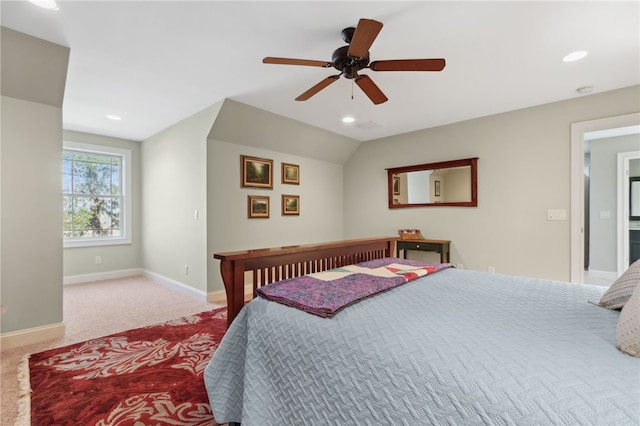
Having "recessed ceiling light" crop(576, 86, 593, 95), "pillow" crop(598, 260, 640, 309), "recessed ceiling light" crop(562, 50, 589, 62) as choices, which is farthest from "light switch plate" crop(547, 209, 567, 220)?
"pillow" crop(598, 260, 640, 309)

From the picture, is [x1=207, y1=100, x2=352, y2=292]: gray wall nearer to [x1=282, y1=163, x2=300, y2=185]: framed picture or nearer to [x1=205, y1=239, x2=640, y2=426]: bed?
[x1=282, y1=163, x2=300, y2=185]: framed picture

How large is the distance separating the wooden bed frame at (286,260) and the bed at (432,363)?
0.13m

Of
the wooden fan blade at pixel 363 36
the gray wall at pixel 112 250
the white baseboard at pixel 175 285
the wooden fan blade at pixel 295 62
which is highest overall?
the wooden fan blade at pixel 295 62

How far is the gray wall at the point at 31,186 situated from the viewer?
241 centimetres

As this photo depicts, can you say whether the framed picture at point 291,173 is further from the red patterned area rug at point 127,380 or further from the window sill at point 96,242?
the window sill at point 96,242

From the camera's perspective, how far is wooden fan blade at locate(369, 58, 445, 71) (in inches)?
73.0

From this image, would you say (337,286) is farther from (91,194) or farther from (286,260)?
(91,194)

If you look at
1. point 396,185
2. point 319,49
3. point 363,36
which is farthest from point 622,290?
point 396,185

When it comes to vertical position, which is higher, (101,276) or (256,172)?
(256,172)

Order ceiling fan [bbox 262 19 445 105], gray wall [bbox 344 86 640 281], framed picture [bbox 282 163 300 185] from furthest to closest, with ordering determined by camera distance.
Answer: framed picture [bbox 282 163 300 185] < gray wall [bbox 344 86 640 281] < ceiling fan [bbox 262 19 445 105]

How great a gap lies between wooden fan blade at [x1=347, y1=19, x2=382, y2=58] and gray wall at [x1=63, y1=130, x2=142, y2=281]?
16.0 feet

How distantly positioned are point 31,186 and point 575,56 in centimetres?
480

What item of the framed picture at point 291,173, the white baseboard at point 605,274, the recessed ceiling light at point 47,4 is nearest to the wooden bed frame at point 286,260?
the recessed ceiling light at point 47,4

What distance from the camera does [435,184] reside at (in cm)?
445
